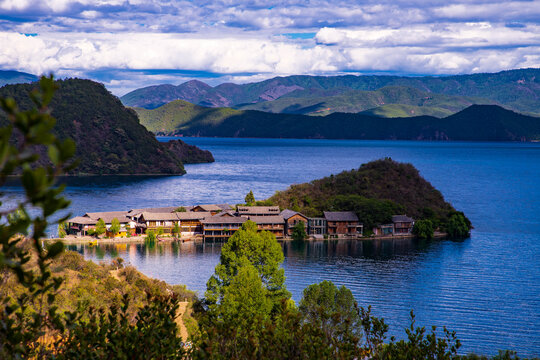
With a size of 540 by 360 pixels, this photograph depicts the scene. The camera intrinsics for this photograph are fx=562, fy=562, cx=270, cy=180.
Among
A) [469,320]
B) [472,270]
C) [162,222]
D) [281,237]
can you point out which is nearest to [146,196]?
[162,222]

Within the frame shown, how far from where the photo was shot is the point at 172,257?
55469mm

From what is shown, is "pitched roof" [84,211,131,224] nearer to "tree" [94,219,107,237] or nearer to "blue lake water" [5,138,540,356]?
"tree" [94,219,107,237]

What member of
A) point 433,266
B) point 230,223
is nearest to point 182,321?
point 433,266

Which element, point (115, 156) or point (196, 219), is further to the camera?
point (115, 156)

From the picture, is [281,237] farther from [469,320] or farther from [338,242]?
[469,320]

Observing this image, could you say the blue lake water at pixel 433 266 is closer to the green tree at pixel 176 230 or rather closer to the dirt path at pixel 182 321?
the green tree at pixel 176 230

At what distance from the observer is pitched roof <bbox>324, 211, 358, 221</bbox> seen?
2734 inches

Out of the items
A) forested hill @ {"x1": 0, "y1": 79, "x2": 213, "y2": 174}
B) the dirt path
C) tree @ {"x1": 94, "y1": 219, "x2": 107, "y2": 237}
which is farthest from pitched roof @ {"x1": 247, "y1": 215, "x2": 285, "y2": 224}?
forested hill @ {"x1": 0, "y1": 79, "x2": 213, "y2": 174}

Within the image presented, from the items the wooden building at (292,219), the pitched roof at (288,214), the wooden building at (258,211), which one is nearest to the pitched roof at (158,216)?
the wooden building at (258,211)

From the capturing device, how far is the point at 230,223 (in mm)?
66625

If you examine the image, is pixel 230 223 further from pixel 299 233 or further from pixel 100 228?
pixel 100 228

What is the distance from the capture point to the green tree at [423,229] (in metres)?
68.2

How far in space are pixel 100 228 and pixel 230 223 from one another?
14919mm

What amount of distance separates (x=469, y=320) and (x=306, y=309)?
1360cm
